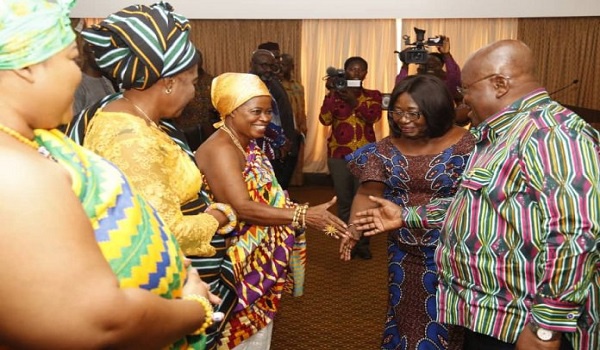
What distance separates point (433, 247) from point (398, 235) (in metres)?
0.19

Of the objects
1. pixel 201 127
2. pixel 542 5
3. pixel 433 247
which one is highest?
pixel 542 5

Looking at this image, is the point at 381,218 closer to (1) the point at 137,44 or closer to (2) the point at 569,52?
(1) the point at 137,44

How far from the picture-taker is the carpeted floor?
3.76m

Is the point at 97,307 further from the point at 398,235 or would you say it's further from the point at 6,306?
the point at 398,235

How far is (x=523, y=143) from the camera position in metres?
1.76

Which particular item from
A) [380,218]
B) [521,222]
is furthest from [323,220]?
[521,222]

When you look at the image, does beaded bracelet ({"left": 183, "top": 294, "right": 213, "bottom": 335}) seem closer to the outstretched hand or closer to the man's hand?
the man's hand

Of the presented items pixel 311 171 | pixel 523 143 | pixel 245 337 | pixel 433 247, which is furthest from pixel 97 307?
pixel 311 171

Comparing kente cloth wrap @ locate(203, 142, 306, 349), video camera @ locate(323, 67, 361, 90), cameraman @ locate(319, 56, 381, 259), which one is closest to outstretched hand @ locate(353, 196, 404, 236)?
kente cloth wrap @ locate(203, 142, 306, 349)

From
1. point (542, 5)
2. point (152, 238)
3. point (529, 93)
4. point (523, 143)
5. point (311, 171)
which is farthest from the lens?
point (311, 171)

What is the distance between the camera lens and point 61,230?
859 mm

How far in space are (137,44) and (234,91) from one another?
1.13 metres

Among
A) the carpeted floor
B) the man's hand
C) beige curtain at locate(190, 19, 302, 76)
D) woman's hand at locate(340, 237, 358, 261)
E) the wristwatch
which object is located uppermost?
beige curtain at locate(190, 19, 302, 76)

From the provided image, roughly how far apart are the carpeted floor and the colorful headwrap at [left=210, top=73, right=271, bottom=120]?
166 cm
